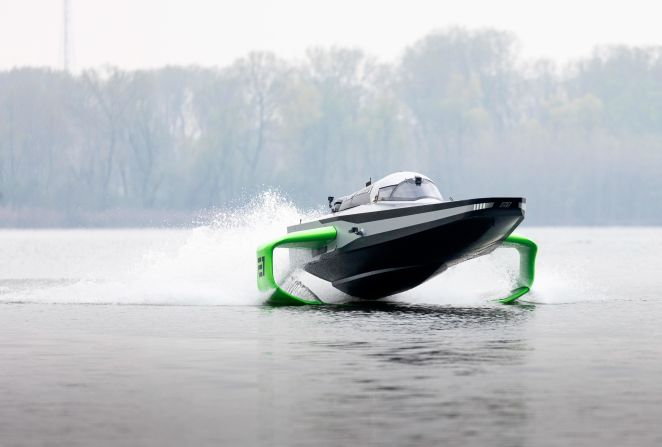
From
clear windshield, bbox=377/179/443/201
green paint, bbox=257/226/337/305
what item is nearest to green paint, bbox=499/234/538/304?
clear windshield, bbox=377/179/443/201

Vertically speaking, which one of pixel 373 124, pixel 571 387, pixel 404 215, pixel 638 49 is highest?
pixel 638 49

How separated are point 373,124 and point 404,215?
306 ft

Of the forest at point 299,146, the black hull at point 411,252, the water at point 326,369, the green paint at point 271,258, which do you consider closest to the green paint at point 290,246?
the green paint at point 271,258

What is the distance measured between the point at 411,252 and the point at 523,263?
4138 millimetres

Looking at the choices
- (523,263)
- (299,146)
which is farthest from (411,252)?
(299,146)

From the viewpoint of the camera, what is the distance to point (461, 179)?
401 ft

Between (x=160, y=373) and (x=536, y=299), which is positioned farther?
(x=536, y=299)

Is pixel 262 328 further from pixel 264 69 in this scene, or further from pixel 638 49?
pixel 638 49

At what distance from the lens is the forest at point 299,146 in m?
120

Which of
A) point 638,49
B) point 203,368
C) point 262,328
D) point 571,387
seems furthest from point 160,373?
point 638,49

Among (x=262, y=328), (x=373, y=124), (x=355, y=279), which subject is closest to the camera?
(x=262, y=328)

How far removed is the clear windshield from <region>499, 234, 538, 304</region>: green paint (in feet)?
8.24

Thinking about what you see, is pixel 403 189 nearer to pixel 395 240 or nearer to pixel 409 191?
pixel 409 191

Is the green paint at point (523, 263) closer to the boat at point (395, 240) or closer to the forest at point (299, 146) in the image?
the boat at point (395, 240)
